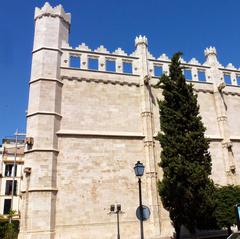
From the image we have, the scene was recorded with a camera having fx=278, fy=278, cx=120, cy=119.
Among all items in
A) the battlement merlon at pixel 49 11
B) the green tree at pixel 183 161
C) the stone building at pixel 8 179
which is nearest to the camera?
the green tree at pixel 183 161

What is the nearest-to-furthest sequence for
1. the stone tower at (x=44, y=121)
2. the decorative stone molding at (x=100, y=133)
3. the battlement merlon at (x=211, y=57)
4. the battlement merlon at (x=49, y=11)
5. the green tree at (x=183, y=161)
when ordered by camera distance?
the green tree at (x=183, y=161), the stone tower at (x=44, y=121), the decorative stone molding at (x=100, y=133), the battlement merlon at (x=49, y=11), the battlement merlon at (x=211, y=57)

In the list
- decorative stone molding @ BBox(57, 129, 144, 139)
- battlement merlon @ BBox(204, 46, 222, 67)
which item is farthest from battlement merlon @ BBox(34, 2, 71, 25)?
battlement merlon @ BBox(204, 46, 222, 67)

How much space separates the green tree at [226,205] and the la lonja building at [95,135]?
12.0ft

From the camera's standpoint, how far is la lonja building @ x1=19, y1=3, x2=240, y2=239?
56.1 feet

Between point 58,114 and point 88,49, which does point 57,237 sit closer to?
point 58,114

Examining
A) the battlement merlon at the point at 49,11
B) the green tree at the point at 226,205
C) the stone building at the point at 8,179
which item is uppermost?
the battlement merlon at the point at 49,11

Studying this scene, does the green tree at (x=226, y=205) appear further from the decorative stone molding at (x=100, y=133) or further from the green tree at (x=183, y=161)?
the decorative stone molding at (x=100, y=133)

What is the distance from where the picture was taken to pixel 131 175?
1916cm

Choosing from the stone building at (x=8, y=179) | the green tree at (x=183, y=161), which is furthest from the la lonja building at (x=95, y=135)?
the stone building at (x=8, y=179)

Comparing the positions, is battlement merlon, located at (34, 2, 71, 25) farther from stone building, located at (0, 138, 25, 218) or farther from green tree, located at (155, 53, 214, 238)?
stone building, located at (0, 138, 25, 218)

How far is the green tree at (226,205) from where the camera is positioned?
16408 millimetres

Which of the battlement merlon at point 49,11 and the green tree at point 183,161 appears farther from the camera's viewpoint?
the battlement merlon at point 49,11

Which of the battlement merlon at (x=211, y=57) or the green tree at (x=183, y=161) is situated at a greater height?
the battlement merlon at (x=211, y=57)

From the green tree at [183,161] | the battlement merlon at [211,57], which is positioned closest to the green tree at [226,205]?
the green tree at [183,161]
